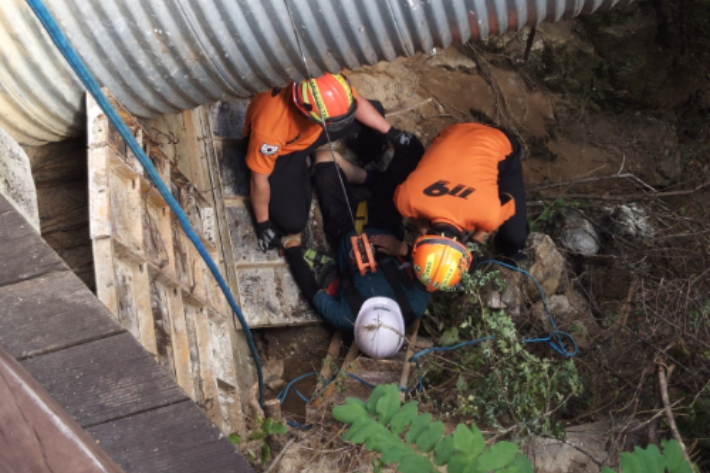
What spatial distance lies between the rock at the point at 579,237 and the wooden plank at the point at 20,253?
5190 millimetres

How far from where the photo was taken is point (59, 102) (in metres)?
3.06

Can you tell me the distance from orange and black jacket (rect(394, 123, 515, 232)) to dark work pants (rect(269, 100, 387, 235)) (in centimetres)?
85

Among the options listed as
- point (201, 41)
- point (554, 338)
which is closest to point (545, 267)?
point (554, 338)

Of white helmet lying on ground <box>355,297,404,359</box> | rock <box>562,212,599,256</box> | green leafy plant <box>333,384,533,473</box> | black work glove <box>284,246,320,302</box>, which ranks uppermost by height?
green leafy plant <box>333,384,533,473</box>

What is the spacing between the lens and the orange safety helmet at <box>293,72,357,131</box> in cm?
431

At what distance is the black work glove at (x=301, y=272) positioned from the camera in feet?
16.4

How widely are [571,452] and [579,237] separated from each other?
268 cm

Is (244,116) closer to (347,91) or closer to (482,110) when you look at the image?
(347,91)

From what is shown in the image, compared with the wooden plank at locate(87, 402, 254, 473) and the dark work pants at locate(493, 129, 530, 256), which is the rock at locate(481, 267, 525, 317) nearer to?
the dark work pants at locate(493, 129, 530, 256)

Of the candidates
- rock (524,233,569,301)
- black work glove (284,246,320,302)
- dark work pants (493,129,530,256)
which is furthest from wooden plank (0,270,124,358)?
rock (524,233,569,301)

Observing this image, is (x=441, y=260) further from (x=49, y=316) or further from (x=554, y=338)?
(x=49, y=316)

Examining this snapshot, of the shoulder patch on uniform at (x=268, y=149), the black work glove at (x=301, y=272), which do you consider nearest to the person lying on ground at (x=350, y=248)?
the black work glove at (x=301, y=272)

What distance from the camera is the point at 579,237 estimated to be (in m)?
5.86

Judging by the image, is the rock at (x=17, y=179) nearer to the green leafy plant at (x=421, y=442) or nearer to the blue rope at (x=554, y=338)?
the green leafy plant at (x=421, y=442)
